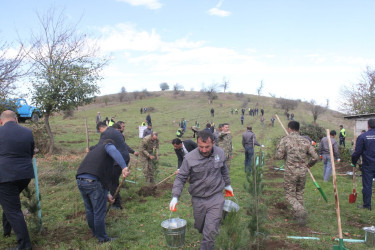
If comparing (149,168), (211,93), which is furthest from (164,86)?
(149,168)

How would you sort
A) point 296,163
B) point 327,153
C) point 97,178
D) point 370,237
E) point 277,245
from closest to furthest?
point 97,178 → point 277,245 → point 370,237 → point 296,163 → point 327,153

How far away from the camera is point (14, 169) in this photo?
3.72m

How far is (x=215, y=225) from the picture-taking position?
3.42m

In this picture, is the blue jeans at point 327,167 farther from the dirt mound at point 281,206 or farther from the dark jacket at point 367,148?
the dirt mound at point 281,206

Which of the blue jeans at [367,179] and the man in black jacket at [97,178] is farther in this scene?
the blue jeans at [367,179]

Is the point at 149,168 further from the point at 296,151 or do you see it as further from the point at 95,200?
the point at 296,151

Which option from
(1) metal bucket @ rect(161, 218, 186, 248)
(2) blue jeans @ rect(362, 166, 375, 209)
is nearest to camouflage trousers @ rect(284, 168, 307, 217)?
(2) blue jeans @ rect(362, 166, 375, 209)

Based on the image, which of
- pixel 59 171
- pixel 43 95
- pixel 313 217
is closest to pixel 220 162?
pixel 313 217

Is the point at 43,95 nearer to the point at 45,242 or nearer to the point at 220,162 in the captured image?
the point at 45,242

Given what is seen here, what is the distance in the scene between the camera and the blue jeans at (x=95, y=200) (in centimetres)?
391

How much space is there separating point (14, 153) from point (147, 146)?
4.30 meters

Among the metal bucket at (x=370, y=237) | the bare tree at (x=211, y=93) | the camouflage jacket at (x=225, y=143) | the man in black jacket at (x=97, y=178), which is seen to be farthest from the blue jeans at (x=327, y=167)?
the bare tree at (x=211, y=93)

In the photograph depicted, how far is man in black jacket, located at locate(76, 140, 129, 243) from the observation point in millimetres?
3912

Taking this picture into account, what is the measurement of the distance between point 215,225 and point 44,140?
10983 millimetres
